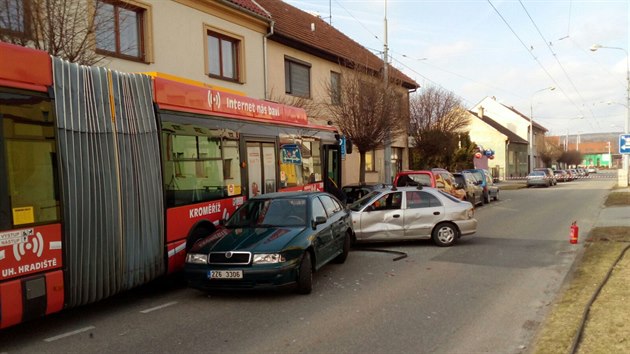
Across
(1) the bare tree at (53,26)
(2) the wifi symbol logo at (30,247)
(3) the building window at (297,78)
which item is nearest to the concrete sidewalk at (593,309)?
(2) the wifi symbol logo at (30,247)

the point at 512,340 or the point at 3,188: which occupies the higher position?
the point at 3,188

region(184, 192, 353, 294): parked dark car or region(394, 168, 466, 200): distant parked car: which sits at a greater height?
region(394, 168, 466, 200): distant parked car

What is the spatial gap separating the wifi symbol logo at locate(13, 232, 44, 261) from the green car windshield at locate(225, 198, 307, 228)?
10.2 ft

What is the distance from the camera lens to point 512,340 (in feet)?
16.8

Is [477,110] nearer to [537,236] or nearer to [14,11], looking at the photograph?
[537,236]

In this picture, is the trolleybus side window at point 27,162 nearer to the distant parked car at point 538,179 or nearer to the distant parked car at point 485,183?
the distant parked car at point 485,183

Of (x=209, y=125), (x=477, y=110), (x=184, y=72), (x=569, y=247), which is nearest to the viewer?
(x=209, y=125)

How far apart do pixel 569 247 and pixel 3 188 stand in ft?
35.0

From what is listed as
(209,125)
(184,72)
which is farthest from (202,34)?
(209,125)

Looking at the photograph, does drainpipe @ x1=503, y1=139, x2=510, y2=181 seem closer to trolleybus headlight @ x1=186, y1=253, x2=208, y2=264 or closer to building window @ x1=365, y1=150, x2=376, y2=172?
building window @ x1=365, y1=150, x2=376, y2=172

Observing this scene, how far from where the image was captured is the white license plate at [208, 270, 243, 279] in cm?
664

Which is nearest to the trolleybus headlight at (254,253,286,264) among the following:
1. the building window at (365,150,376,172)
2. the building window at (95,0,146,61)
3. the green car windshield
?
the green car windshield

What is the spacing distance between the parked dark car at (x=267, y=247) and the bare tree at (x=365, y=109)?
10895 mm

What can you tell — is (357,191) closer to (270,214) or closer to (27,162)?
(270,214)
